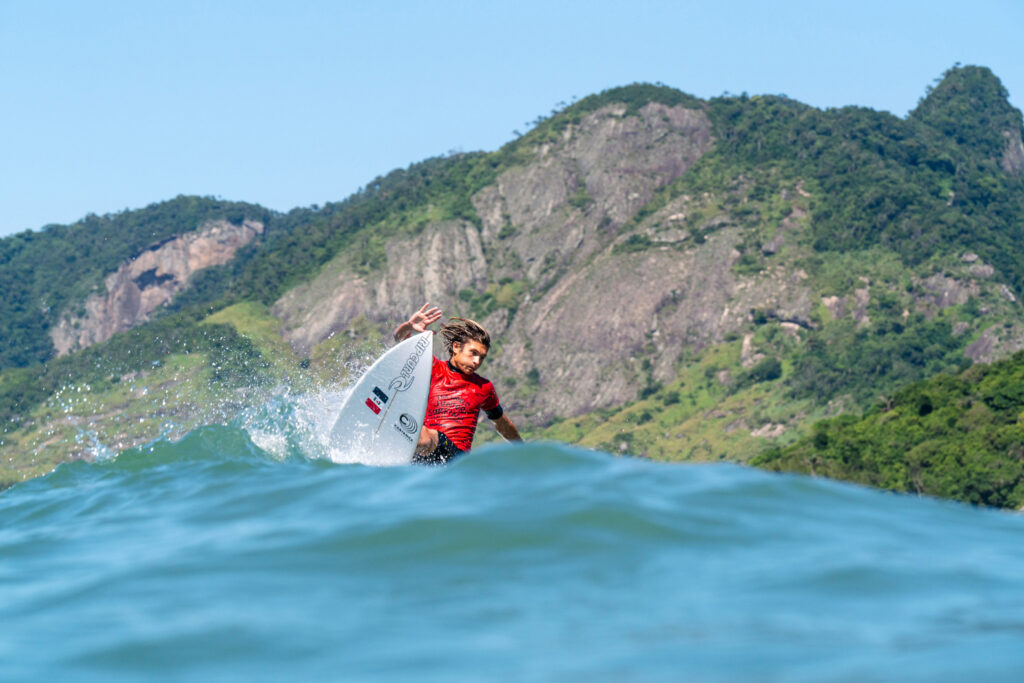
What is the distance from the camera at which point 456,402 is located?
10875 mm

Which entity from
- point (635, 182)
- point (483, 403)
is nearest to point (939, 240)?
point (635, 182)

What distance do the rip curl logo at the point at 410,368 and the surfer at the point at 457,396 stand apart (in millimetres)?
1284

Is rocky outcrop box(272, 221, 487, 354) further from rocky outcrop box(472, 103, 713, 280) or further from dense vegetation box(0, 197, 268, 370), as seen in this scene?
dense vegetation box(0, 197, 268, 370)

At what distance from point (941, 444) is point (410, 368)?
33850 mm

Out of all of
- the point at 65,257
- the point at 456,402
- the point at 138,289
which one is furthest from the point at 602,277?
the point at 456,402

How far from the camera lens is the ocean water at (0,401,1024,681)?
17.6 ft

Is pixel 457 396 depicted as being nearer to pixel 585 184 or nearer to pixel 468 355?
pixel 468 355

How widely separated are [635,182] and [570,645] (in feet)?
368

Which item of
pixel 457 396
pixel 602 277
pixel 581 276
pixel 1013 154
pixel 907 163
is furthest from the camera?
pixel 1013 154

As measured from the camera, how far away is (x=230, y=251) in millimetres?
155000

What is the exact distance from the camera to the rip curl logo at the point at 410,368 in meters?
12.5

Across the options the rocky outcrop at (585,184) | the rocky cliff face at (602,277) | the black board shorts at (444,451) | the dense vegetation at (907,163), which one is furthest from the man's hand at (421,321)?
the rocky outcrop at (585,184)

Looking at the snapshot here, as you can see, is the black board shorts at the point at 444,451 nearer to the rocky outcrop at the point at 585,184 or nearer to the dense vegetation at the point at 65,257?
the rocky outcrop at the point at 585,184

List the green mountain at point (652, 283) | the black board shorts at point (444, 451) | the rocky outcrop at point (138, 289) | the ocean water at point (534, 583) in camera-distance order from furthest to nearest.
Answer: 1. the rocky outcrop at point (138, 289)
2. the green mountain at point (652, 283)
3. the black board shorts at point (444, 451)
4. the ocean water at point (534, 583)
